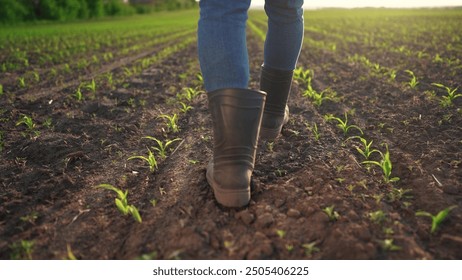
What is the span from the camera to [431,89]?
3.50 metres

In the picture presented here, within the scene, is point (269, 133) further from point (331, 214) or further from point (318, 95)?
point (318, 95)


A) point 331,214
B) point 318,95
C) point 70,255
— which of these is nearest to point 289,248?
point 331,214

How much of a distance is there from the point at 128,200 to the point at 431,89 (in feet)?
10.3

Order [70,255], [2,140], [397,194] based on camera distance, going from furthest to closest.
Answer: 1. [2,140]
2. [397,194]
3. [70,255]

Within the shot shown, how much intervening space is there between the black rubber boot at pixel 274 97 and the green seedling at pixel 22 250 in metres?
1.47

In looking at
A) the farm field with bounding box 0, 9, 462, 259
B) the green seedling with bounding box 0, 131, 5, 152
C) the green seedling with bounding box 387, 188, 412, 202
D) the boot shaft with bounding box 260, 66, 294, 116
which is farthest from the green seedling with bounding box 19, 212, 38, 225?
the green seedling with bounding box 387, 188, 412, 202

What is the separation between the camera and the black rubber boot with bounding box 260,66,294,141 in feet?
7.27

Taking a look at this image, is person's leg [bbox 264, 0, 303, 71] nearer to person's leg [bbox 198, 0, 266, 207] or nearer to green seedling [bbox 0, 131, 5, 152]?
person's leg [bbox 198, 0, 266, 207]

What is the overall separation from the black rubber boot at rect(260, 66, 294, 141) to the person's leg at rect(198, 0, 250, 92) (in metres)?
0.62

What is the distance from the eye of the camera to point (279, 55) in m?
2.14

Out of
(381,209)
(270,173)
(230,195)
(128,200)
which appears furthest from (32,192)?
(381,209)

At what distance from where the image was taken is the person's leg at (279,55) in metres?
1.99

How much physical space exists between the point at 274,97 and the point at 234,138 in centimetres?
77
